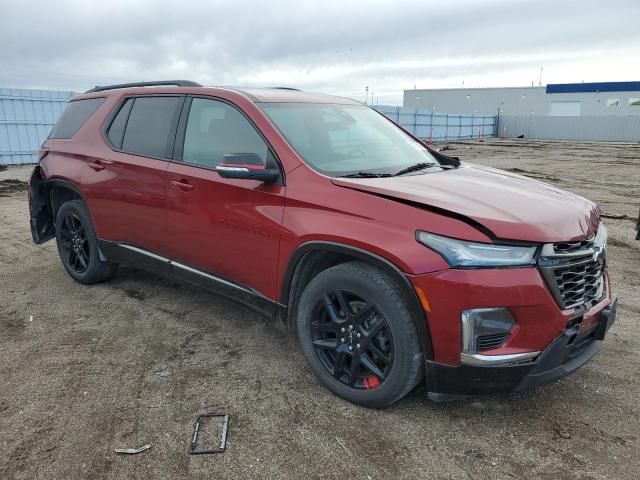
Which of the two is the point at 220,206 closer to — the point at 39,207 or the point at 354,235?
the point at 354,235

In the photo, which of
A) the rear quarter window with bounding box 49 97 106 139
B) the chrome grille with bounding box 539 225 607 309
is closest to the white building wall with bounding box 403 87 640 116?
the rear quarter window with bounding box 49 97 106 139

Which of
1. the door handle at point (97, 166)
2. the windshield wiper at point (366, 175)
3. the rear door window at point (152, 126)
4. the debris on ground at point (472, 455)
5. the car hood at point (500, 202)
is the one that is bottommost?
the debris on ground at point (472, 455)

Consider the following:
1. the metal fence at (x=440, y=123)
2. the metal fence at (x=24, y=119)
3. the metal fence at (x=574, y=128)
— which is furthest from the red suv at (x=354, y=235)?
the metal fence at (x=574, y=128)

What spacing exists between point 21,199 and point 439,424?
1042 cm

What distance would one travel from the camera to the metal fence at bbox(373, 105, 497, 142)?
32.2m

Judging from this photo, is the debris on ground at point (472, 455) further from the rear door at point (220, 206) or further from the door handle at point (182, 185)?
the door handle at point (182, 185)

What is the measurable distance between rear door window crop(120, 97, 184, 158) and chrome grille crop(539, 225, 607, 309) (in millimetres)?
2781

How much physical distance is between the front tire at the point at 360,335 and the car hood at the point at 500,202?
0.47 metres

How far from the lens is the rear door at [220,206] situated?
10.7 feet

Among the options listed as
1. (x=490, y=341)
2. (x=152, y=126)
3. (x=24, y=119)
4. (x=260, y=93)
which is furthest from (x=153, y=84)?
(x=24, y=119)

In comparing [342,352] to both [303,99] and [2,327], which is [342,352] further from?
[2,327]

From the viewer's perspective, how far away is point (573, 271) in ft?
8.60

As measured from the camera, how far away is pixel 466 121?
41.0 meters

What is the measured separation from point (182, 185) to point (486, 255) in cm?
224
